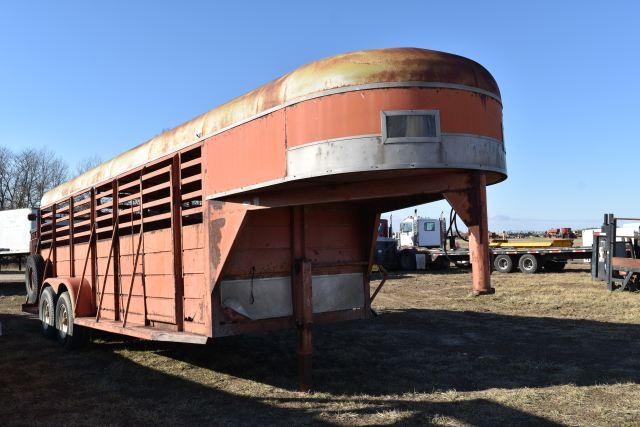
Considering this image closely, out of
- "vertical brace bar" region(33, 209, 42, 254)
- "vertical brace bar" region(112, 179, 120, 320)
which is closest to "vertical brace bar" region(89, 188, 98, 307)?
"vertical brace bar" region(112, 179, 120, 320)

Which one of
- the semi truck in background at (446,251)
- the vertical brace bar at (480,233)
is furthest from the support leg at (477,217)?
the semi truck in background at (446,251)

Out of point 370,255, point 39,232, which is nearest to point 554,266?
point 370,255

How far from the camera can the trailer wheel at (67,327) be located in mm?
7723

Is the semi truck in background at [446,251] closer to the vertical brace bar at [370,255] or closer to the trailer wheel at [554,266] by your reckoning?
the trailer wheel at [554,266]

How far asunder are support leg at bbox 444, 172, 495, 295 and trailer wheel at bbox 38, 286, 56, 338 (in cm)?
677

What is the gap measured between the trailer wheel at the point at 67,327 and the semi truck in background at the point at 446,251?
1215cm

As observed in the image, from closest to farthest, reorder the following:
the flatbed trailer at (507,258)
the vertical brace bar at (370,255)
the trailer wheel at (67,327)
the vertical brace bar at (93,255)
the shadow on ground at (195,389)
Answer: the shadow on ground at (195,389), the vertical brace bar at (370,255), the vertical brace bar at (93,255), the trailer wheel at (67,327), the flatbed trailer at (507,258)

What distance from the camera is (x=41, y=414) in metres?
5.02

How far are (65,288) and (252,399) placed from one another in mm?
4245

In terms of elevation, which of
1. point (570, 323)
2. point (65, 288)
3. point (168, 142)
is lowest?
point (570, 323)

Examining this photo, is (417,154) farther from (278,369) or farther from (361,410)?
(278,369)

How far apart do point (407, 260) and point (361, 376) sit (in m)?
18.9

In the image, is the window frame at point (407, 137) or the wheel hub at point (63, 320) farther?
the wheel hub at point (63, 320)

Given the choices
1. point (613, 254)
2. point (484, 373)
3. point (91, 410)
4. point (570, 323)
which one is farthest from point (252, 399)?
point (613, 254)
